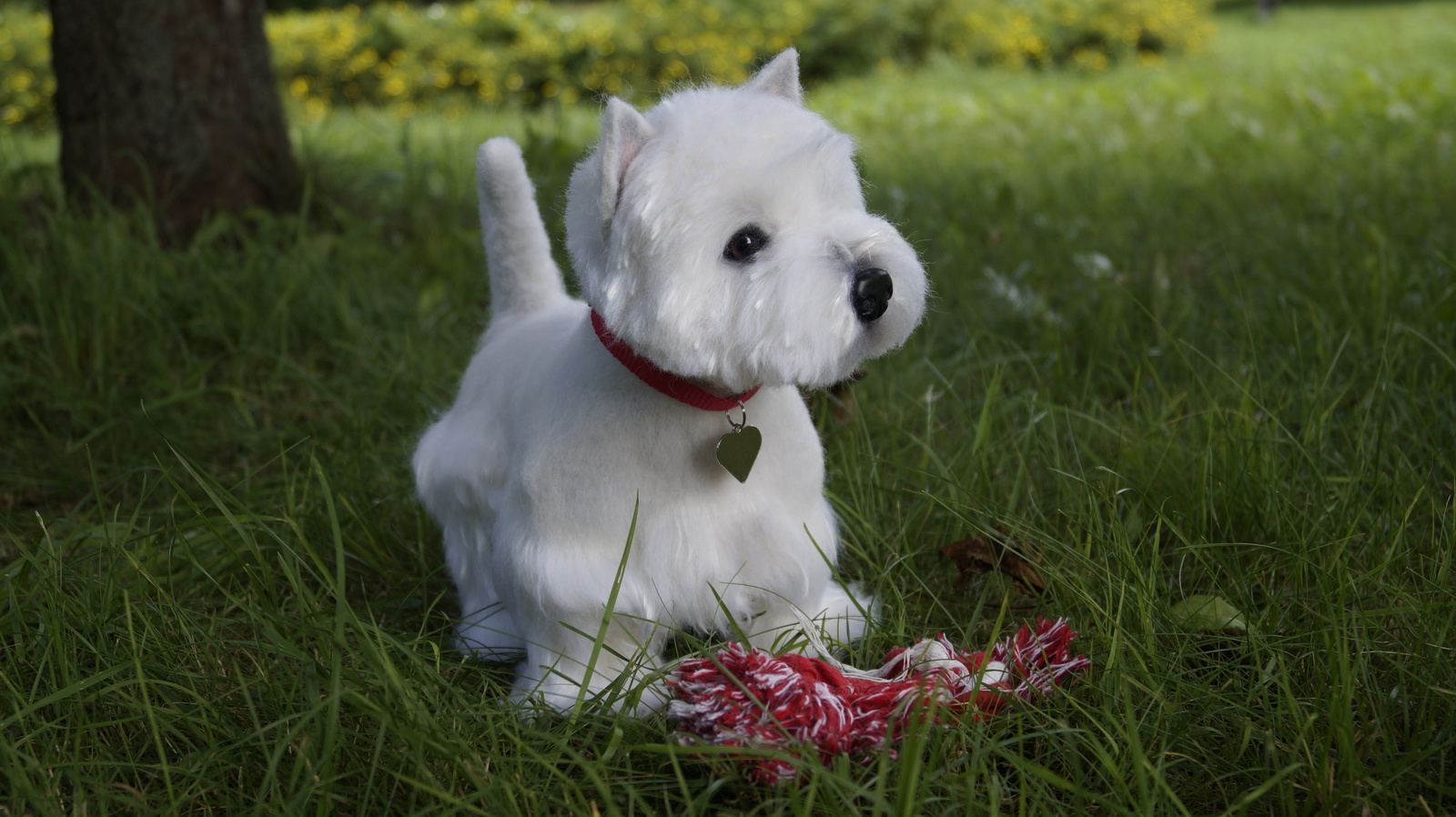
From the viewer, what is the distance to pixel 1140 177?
5.13 meters

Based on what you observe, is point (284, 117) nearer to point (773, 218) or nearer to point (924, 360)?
point (924, 360)

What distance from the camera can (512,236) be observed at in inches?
85.7

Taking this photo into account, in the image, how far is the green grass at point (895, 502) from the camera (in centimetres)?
151

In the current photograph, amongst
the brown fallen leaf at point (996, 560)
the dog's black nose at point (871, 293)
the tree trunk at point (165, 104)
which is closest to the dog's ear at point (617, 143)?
the dog's black nose at point (871, 293)

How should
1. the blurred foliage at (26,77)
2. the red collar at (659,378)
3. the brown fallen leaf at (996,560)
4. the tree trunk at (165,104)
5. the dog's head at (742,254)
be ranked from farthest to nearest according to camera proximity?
the blurred foliage at (26,77)
the tree trunk at (165,104)
the brown fallen leaf at (996,560)
the red collar at (659,378)
the dog's head at (742,254)

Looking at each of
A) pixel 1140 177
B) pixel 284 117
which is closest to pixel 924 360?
pixel 284 117

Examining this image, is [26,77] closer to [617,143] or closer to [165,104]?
[165,104]

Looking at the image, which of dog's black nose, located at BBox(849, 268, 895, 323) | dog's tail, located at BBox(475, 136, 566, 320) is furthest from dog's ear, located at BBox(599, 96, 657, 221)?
dog's tail, located at BBox(475, 136, 566, 320)

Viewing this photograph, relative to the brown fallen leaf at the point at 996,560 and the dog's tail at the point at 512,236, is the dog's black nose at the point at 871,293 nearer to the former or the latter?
the brown fallen leaf at the point at 996,560

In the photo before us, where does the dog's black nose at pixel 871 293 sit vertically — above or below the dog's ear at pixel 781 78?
below

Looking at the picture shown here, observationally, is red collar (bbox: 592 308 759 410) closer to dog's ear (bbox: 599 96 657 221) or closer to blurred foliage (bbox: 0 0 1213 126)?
dog's ear (bbox: 599 96 657 221)

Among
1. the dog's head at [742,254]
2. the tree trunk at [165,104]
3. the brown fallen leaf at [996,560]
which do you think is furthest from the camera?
the tree trunk at [165,104]

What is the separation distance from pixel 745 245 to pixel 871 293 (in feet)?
0.63

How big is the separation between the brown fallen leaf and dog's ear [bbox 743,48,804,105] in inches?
35.3
